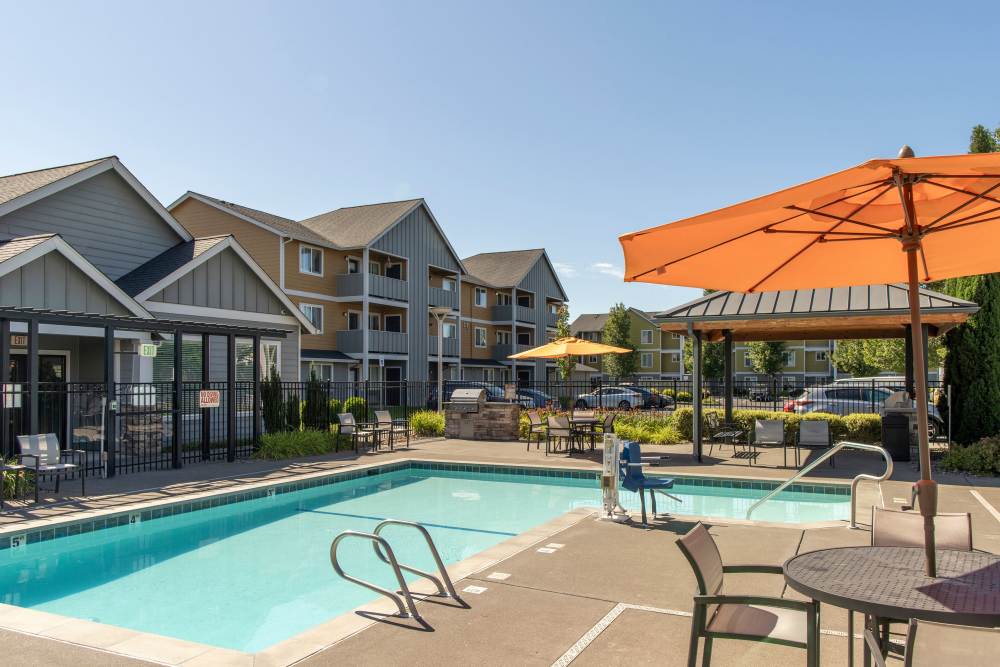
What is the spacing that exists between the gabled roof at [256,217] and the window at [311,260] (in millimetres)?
550

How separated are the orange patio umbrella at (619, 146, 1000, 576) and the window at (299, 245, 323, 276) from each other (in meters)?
28.2

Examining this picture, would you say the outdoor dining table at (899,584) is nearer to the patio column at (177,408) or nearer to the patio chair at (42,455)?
the patio chair at (42,455)

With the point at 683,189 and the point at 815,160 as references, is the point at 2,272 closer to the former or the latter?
the point at 683,189

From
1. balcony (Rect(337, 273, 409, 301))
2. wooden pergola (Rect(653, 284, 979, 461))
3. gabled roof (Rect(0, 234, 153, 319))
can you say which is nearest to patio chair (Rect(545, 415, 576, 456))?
wooden pergola (Rect(653, 284, 979, 461))

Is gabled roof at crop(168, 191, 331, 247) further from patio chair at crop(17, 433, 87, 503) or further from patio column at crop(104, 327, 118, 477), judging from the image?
patio chair at crop(17, 433, 87, 503)

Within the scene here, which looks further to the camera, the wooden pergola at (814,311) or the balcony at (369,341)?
the balcony at (369,341)

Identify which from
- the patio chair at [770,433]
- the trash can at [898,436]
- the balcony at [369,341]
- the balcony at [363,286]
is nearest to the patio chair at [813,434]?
the patio chair at [770,433]

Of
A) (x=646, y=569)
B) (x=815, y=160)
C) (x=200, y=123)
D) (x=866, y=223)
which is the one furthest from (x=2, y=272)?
(x=815, y=160)

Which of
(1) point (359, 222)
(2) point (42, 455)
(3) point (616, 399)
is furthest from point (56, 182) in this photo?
(3) point (616, 399)

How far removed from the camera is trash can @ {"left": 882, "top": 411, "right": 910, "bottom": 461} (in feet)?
46.2

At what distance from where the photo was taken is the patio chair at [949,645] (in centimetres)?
296

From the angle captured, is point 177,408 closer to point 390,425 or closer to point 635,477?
point 390,425

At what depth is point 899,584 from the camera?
3562 mm

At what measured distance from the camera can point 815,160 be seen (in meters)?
19.4
